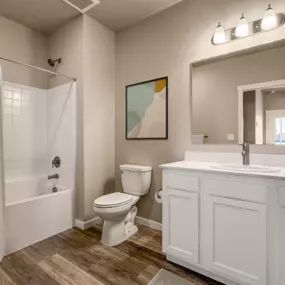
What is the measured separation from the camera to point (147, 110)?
2.40 metres

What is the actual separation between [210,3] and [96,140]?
6.27ft

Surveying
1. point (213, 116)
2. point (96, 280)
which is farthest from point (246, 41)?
point (96, 280)

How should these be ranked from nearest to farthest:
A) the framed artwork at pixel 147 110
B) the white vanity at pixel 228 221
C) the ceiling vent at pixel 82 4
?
the white vanity at pixel 228 221, the ceiling vent at pixel 82 4, the framed artwork at pixel 147 110

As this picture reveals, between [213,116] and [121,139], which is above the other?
[213,116]

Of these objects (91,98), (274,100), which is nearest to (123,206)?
(91,98)

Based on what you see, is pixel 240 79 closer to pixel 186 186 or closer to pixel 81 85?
pixel 186 186

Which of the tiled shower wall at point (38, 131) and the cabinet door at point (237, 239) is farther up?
the tiled shower wall at point (38, 131)

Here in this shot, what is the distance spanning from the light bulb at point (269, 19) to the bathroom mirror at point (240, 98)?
0.17 metres

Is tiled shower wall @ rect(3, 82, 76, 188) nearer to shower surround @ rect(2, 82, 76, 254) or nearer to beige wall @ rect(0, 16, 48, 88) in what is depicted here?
shower surround @ rect(2, 82, 76, 254)

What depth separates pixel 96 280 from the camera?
1491 millimetres

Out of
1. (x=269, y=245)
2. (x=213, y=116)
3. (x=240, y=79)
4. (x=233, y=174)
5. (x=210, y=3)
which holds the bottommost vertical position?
(x=269, y=245)

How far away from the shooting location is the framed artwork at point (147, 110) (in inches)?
89.1

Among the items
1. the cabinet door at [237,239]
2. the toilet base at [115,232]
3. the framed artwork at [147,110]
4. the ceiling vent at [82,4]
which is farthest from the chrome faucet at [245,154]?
the ceiling vent at [82,4]

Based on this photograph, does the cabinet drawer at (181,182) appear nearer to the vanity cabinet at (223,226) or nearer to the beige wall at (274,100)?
the vanity cabinet at (223,226)
